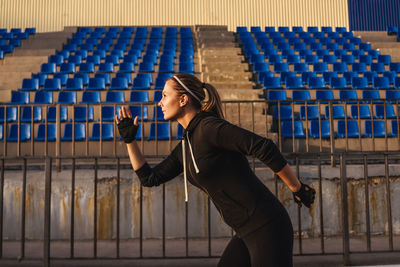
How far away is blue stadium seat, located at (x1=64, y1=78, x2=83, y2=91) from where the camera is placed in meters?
10.9

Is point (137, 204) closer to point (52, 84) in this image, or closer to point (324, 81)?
point (52, 84)

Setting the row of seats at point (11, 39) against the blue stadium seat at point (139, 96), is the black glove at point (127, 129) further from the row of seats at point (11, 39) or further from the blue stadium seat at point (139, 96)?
the row of seats at point (11, 39)

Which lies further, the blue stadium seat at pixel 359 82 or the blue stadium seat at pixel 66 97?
the blue stadium seat at pixel 359 82

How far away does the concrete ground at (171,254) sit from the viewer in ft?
13.9

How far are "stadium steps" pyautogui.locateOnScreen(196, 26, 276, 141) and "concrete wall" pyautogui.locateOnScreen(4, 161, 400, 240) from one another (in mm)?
1499

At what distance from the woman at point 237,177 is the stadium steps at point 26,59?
381 inches

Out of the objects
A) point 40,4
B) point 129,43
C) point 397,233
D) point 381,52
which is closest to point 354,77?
point 381,52

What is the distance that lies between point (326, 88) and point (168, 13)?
12.9 meters

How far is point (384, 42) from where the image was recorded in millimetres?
16406

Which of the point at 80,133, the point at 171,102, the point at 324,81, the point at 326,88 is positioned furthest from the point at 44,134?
the point at 324,81

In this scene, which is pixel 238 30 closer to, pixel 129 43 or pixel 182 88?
pixel 129 43

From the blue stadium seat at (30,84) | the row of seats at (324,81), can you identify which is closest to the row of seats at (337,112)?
the row of seats at (324,81)

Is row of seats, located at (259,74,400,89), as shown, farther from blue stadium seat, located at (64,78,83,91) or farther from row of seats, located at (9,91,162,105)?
blue stadium seat, located at (64,78,83,91)

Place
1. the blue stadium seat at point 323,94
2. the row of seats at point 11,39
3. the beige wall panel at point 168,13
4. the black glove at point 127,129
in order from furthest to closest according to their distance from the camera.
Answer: the beige wall panel at point 168,13 → the row of seats at point 11,39 → the blue stadium seat at point 323,94 → the black glove at point 127,129
